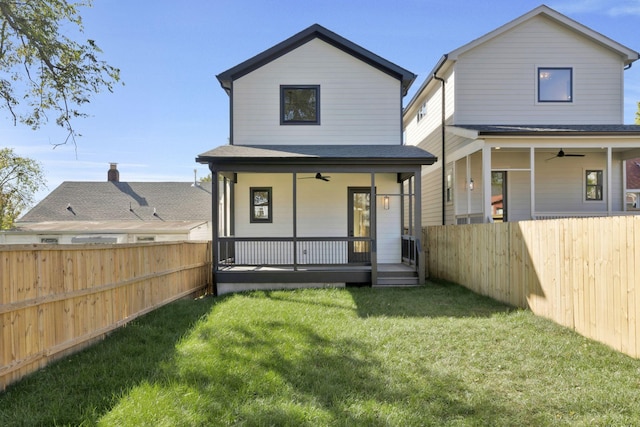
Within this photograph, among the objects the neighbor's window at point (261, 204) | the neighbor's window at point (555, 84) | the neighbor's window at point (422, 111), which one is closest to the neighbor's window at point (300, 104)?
the neighbor's window at point (261, 204)

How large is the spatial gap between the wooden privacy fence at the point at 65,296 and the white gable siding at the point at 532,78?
11.1 metres

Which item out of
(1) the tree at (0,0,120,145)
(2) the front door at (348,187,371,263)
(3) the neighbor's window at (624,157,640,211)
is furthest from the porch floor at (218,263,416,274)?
(3) the neighbor's window at (624,157,640,211)

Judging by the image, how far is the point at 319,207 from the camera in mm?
12219

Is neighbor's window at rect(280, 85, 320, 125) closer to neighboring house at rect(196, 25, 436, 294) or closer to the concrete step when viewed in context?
neighboring house at rect(196, 25, 436, 294)

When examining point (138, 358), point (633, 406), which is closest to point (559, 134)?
point (633, 406)

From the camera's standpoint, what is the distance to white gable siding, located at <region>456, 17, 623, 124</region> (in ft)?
43.1

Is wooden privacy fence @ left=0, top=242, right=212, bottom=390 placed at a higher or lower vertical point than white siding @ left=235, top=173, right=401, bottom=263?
lower

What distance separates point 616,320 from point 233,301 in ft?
22.2

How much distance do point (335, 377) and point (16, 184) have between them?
35.7 meters

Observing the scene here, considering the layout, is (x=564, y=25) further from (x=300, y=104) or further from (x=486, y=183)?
(x=300, y=104)

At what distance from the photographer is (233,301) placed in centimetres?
852

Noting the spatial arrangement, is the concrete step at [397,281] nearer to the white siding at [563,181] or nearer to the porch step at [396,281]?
the porch step at [396,281]

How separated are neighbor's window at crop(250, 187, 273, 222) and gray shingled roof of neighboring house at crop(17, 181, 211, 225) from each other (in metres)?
13.0

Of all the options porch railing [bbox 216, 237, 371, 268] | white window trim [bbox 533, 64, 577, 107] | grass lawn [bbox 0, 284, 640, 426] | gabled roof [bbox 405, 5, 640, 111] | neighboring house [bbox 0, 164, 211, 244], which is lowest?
grass lawn [bbox 0, 284, 640, 426]
